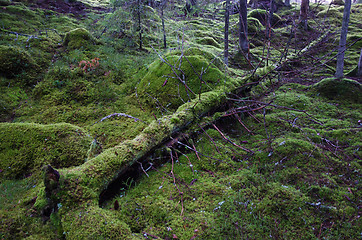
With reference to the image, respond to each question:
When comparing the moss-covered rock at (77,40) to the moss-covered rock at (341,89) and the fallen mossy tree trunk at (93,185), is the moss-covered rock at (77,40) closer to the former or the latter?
the fallen mossy tree trunk at (93,185)

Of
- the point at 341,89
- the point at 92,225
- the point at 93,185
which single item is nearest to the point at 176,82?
the point at 93,185

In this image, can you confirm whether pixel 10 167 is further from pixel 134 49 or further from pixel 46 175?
pixel 134 49

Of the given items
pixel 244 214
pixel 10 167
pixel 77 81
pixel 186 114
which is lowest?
pixel 244 214

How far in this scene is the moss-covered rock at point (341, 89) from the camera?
6523 mm

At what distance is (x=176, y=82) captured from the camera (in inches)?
225

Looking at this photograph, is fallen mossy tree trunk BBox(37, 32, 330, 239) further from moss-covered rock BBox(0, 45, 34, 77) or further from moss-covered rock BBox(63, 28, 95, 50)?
moss-covered rock BBox(63, 28, 95, 50)

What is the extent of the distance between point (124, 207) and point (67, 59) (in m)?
6.80

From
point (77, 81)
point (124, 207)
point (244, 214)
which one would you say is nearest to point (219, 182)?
point (244, 214)

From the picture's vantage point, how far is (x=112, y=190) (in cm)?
326

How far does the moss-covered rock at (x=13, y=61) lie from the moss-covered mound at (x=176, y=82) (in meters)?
4.23

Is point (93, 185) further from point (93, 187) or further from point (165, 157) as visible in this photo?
point (165, 157)

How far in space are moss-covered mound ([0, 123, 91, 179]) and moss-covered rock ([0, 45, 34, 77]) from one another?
10.2ft

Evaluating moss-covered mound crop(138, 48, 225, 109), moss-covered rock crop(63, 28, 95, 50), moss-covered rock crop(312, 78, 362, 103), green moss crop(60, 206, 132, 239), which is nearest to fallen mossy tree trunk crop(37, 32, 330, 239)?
green moss crop(60, 206, 132, 239)

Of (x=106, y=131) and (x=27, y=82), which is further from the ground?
(x=27, y=82)
